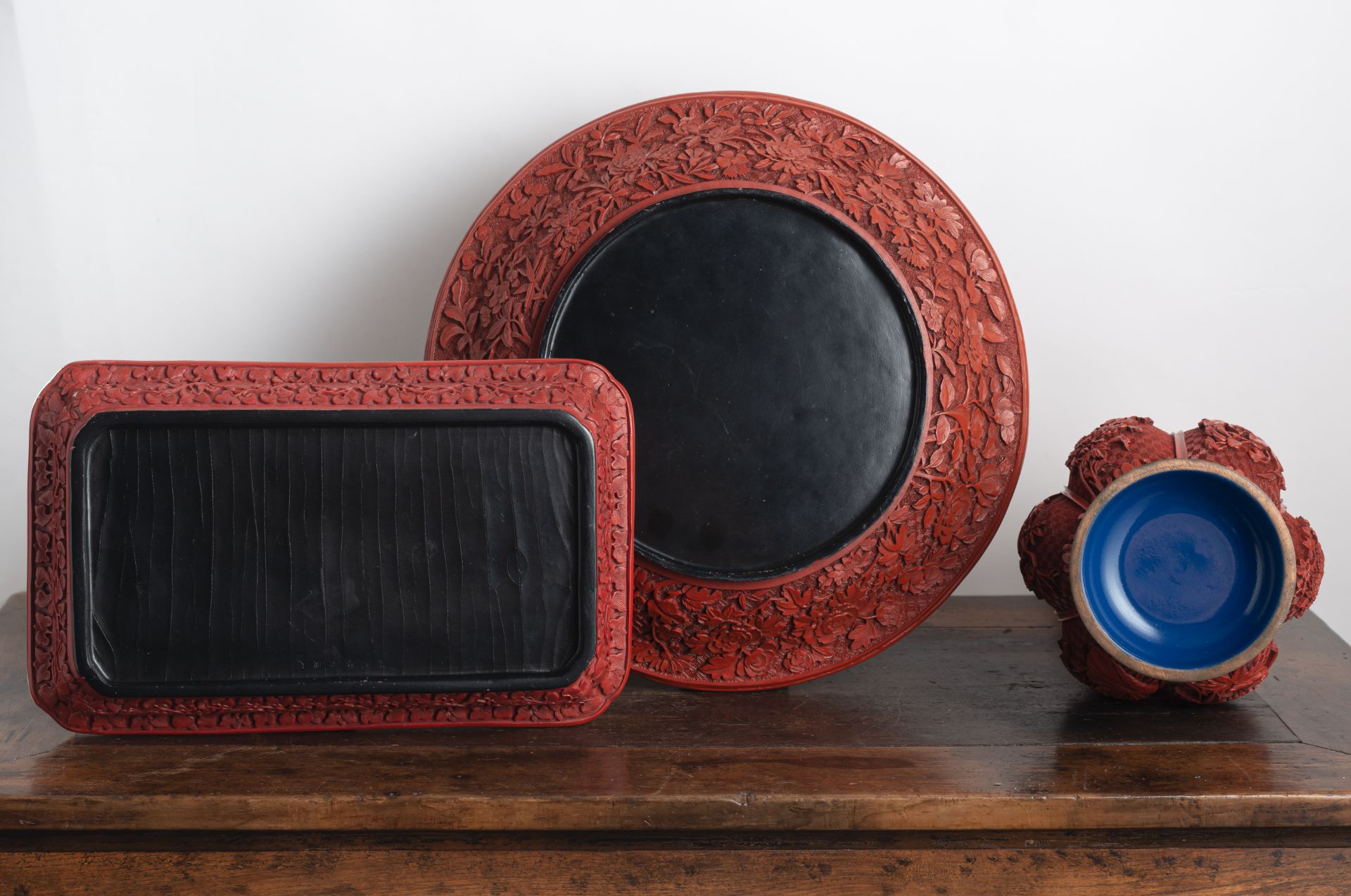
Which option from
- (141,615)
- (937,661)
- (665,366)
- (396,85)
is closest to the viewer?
(141,615)

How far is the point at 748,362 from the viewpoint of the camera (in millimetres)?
931

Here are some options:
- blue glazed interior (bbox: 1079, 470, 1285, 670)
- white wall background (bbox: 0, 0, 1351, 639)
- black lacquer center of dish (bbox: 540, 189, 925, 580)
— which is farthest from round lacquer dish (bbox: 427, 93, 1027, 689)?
white wall background (bbox: 0, 0, 1351, 639)

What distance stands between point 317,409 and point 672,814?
44 centimetres

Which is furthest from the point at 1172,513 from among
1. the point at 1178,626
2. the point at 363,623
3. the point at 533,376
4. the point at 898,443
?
the point at 363,623

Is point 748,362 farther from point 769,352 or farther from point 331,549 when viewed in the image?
point 331,549

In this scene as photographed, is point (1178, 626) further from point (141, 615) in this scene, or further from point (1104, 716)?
point (141, 615)

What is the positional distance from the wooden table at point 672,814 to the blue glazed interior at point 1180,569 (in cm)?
9

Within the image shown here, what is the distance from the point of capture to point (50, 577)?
2.75 feet

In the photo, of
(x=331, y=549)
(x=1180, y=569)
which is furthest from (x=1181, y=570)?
(x=331, y=549)

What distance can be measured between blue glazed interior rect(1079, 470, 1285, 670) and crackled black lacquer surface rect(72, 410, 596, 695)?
0.47 metres

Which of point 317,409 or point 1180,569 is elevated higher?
point 317,409

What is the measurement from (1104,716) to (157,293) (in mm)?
1133

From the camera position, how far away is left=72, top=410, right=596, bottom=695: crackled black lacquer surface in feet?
2.72

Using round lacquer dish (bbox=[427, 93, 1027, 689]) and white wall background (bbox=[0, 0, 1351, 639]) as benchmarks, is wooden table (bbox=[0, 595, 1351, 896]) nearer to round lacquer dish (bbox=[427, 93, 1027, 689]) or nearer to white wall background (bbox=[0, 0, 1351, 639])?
round lacquer dish (bbox=[427, 93, 1027, 689])
